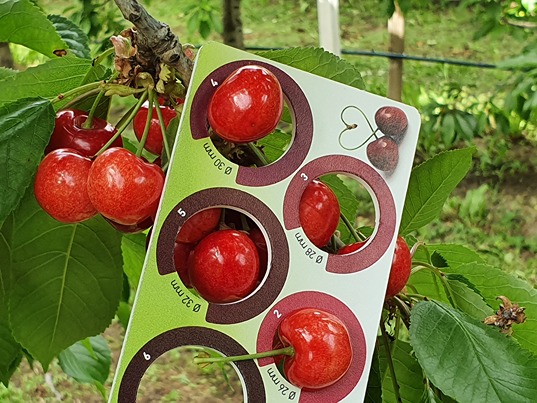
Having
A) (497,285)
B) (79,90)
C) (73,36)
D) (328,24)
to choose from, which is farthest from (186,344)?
(328,24)

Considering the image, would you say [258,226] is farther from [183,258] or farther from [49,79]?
[49,79]

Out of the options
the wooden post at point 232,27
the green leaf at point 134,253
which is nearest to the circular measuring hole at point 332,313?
the green leaf at point 134,253

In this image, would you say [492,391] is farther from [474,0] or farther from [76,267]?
[474,0]

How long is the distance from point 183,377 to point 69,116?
216 cm

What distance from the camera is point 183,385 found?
2.73 meters

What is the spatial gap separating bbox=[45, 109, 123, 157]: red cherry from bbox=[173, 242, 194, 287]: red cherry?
0.12 m

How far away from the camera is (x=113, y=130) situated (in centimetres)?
72

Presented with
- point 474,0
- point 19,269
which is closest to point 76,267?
point 19,269

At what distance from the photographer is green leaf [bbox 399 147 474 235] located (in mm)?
839

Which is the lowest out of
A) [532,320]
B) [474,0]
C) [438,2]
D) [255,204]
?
[438,2]

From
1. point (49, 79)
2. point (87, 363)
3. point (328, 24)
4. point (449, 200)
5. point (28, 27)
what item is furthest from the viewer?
point (449, 200)

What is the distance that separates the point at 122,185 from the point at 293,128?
0.15 meters

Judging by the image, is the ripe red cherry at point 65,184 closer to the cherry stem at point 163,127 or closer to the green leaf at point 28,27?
the cherry stem at point 163,127

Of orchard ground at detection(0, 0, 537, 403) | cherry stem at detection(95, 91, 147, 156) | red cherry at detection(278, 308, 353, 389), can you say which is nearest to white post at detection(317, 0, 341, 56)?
orchard ground at detection(0, 0, 537, 403)
